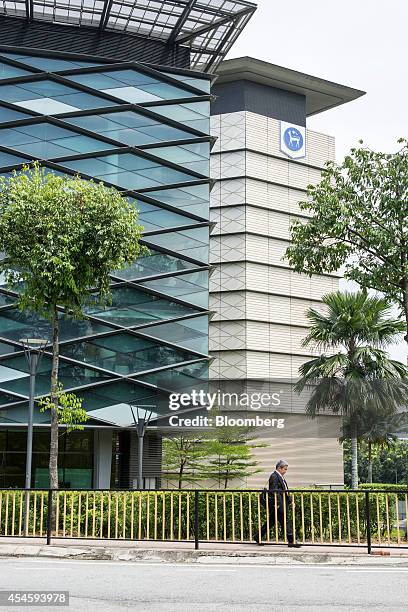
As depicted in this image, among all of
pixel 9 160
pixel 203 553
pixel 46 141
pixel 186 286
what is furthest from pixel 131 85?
pixel 203 553

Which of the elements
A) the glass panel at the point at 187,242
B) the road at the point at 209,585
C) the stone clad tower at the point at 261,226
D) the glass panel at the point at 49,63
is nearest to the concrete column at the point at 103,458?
the glass panel at the point at 187,242

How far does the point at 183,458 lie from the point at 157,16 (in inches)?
818

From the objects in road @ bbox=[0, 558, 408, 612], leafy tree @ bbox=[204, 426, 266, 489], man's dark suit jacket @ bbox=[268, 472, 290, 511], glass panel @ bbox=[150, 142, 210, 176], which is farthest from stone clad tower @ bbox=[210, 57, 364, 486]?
road @ bbox=[0, 558, 408, 612]

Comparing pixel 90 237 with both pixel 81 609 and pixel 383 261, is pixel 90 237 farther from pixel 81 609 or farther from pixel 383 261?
pixel 81 609

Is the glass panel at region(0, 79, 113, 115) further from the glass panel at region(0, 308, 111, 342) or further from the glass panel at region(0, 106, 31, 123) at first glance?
the glass panel at region(0, 308, 111, 342)

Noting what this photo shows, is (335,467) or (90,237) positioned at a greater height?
(90,237)

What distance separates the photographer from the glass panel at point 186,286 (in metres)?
34.8

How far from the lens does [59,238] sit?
1886 cm

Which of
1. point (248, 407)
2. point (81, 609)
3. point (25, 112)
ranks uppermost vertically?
point (25, 112)

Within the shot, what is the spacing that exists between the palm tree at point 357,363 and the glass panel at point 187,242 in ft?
19.7

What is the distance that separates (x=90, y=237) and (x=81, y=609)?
1222 cm

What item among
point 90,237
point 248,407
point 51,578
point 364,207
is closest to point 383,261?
point 364,207

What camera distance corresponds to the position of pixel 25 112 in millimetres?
34281

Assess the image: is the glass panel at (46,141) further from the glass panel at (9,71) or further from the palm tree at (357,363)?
the palm tree at (357,363)
